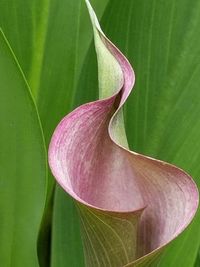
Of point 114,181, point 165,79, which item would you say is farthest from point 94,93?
point 114,181

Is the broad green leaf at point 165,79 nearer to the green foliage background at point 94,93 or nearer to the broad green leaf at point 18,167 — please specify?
the green foliage background at point 94,93

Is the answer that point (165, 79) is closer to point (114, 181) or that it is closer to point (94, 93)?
point (94, 93)

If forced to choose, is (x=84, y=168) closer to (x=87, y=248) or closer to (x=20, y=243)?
(x=87, y=248)

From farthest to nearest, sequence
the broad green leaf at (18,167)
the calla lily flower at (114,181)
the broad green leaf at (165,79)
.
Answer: the broad green leaf at (165,79) < the broad green leaf at (18,167) < the calla lily flower at (114,181)

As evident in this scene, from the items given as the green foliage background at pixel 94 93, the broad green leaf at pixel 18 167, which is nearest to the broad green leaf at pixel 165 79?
the green foliage background at pixel 94 93

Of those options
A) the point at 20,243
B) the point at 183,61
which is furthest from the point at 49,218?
the point at 183,61

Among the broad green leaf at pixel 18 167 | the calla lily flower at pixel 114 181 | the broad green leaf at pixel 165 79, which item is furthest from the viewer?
the broad green leaf at pixel 165 79

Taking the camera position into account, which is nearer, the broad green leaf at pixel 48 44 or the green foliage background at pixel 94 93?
the green foliage background at pixel 94 93
